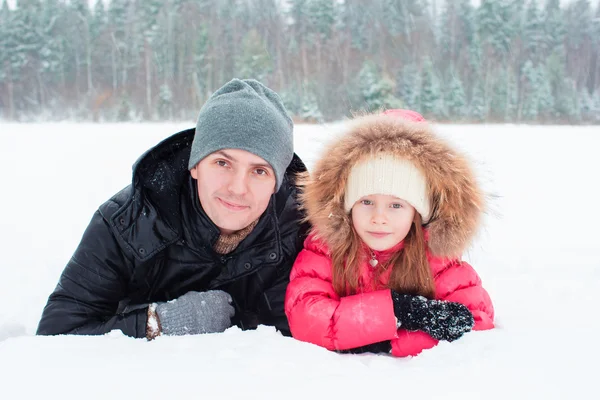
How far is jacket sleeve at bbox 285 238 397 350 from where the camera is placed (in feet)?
6.33

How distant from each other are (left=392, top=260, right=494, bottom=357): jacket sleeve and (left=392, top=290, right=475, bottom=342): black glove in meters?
0.07

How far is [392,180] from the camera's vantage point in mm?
2039

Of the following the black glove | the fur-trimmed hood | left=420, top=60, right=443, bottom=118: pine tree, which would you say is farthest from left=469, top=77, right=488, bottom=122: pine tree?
the black glove

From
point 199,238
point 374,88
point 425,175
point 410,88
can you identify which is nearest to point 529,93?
point 410,88

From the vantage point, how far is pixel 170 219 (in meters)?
2.19

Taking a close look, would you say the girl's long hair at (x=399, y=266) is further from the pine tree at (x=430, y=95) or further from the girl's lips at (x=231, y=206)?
the pine tree at (x=430, y=95)

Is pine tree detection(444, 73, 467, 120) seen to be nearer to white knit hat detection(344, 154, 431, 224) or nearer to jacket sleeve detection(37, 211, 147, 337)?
white knit hat detection(344, 154, 431, 224)

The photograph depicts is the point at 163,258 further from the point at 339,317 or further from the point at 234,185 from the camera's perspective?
the point at 339,317

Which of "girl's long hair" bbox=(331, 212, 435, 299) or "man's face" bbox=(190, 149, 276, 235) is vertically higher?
"man's face" bbox=(190, 149, 276, 235)

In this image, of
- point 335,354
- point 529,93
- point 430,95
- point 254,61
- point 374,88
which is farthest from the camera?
point 529,93

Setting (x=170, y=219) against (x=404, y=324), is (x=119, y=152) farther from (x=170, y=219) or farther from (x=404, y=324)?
(x=404, y=324)

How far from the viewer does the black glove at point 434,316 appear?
185cm

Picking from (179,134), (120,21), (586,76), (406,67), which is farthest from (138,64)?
(179,134)

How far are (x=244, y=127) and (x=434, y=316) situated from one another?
1108mm
